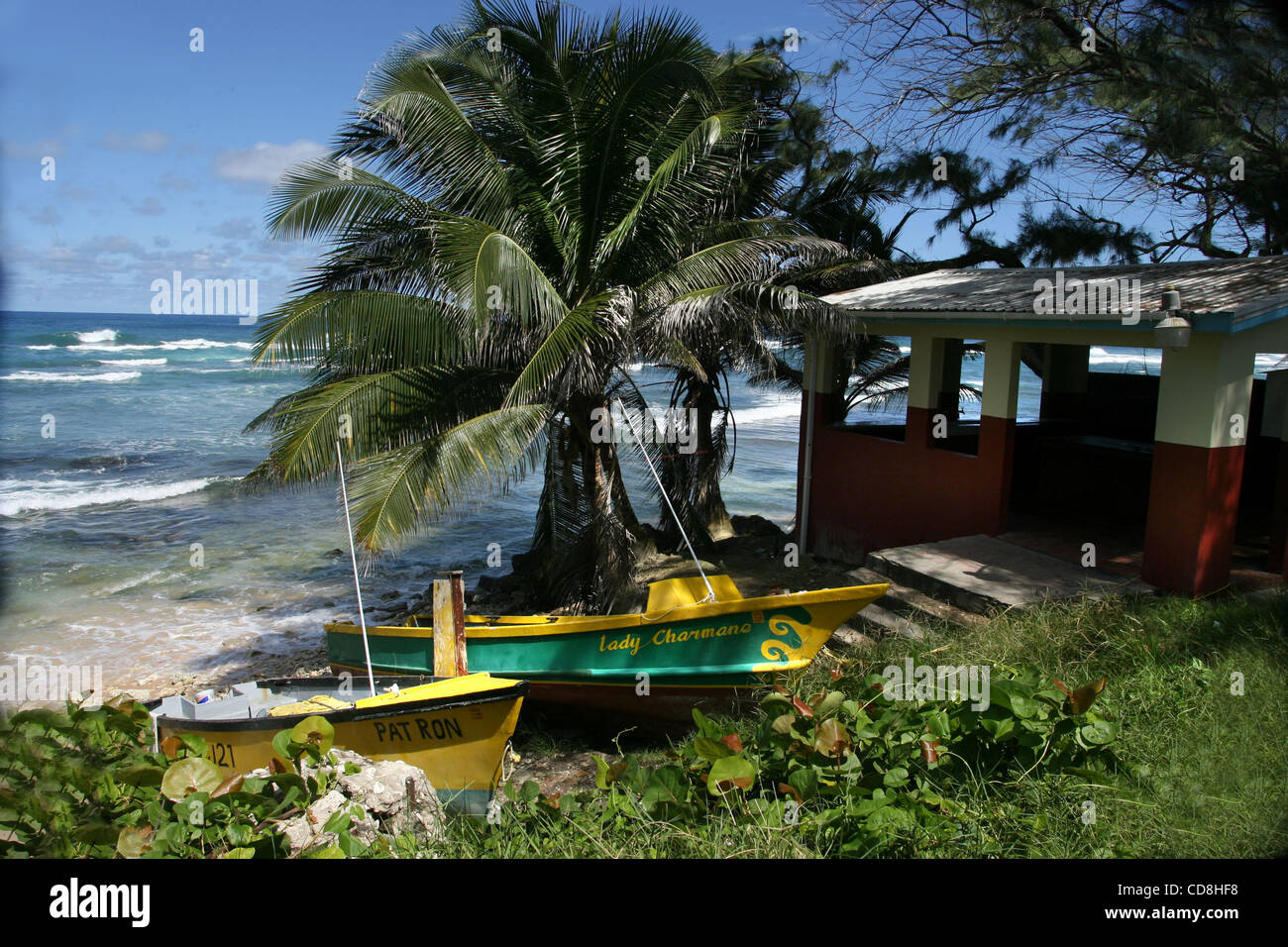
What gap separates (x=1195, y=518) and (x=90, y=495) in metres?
23.7

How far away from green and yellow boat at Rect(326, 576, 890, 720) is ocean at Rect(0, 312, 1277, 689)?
2914mm

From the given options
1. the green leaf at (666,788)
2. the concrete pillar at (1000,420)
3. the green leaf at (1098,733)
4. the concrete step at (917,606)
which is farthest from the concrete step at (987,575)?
the green leaf at (666,788)

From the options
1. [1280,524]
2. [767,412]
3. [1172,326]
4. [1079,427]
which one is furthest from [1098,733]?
[767,412]

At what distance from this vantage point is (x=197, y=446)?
1143 inches

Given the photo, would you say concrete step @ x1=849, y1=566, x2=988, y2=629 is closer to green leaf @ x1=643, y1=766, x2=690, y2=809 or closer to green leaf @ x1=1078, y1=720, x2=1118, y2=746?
green leaf @ x1=1078, y1=720, x2=1118, y2=746

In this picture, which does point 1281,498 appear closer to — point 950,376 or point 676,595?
point 950,376

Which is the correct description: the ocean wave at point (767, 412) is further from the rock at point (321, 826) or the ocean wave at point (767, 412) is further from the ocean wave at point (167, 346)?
the rock at point (321, 826)

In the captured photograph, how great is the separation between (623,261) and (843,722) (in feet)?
22.7

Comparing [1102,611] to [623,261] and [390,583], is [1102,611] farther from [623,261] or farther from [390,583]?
[390,583]

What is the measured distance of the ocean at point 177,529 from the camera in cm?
1315

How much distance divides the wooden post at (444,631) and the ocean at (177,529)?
7.93 ft

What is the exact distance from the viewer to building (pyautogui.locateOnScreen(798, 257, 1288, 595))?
7711mm

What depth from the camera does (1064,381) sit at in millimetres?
13039
